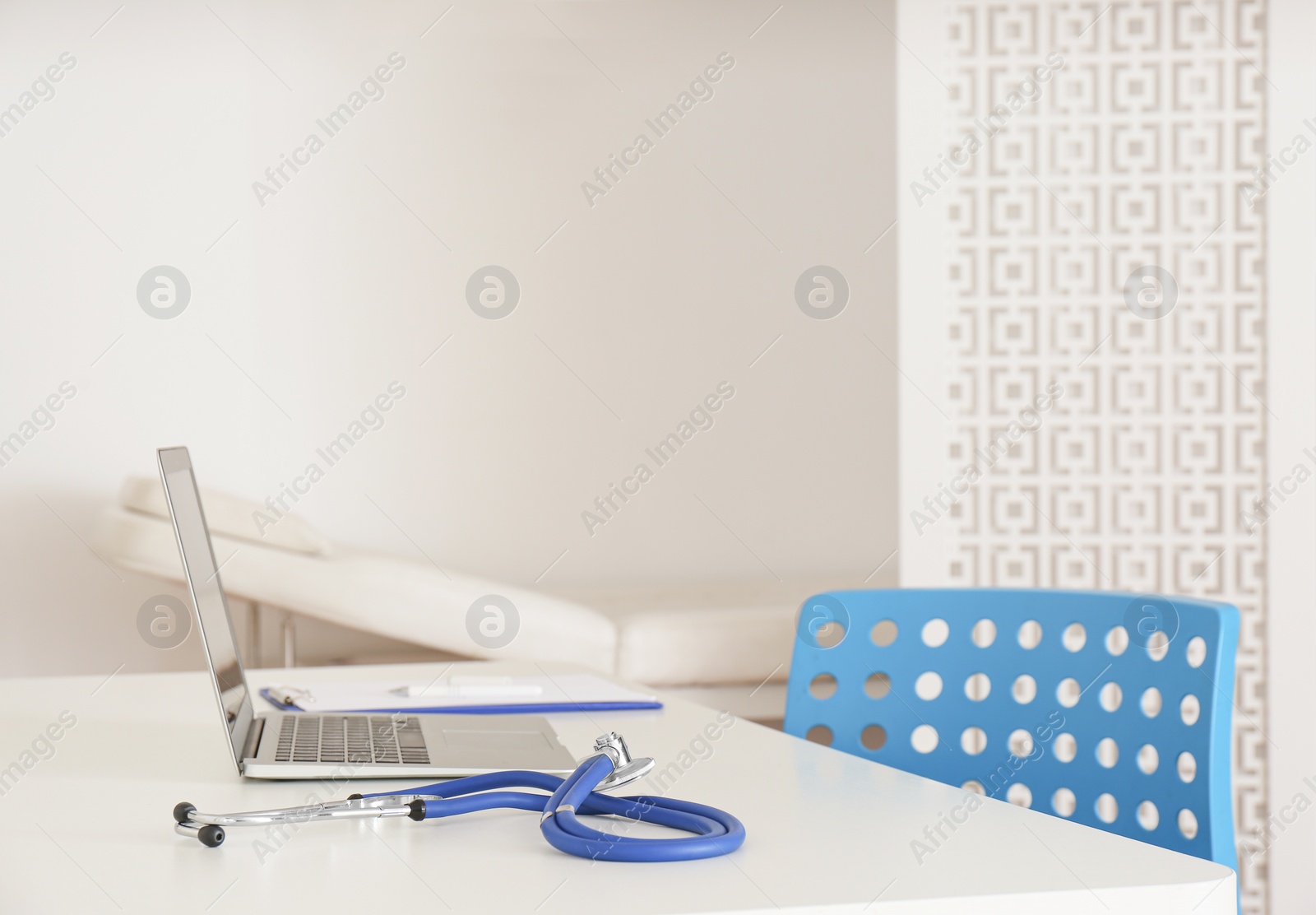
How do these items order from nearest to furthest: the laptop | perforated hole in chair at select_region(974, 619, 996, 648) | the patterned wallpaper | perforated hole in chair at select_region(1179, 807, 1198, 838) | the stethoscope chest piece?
the stethoscope chest piece
the laptop
perforated hole in chair at select_region(1179, 807, 1198, 838)
perforated hole in chair at select_region(974, 619, 996, 648)
the patterned wallpaper

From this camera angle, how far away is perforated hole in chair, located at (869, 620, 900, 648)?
4.28 ft

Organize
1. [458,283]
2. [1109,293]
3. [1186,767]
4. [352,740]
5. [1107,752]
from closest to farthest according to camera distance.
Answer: [352,740], [1186,767], [1107,752], [1109,293], [458,283]

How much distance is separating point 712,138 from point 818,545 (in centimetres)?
153

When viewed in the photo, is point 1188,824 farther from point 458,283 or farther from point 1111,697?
point 458,283

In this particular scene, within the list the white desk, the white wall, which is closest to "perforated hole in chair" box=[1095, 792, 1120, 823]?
the white desk

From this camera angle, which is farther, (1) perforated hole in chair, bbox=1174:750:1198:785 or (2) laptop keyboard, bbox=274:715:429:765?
(1) perforated hole in chair, bbox=1174:750:1198:785

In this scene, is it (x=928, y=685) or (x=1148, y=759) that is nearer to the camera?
(x=1148, y=759)

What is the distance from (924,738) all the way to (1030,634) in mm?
163

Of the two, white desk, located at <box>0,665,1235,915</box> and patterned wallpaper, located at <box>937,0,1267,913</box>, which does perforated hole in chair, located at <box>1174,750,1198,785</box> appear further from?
patterned wallpaper, located at <box>937,0,1267,913</box>

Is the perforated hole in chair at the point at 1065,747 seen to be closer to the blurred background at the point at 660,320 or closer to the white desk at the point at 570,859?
the white desk at the point at 570,859

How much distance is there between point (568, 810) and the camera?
27.4 inches

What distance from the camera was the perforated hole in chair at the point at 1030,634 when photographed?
1246 mm

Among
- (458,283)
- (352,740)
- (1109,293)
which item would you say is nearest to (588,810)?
(352,740)

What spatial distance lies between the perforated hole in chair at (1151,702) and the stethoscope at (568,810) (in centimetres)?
60
